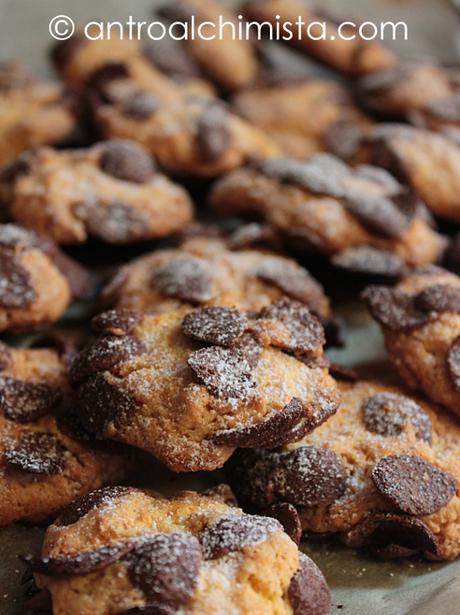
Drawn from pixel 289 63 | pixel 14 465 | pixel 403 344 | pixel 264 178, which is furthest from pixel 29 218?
pixel 289 63

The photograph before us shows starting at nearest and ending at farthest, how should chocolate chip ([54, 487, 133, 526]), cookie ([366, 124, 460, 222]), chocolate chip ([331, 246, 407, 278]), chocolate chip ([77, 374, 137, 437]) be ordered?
1. chocolate chip ([54, 487, 133, 526])
2. chocolate chip ([77, 374, 137, 437])
3. chocolate chip ([331, 246, 407, 278])
4. cookie ([366, 124, 460, 222])

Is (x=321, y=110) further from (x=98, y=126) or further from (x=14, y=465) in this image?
(x=14, y=465)

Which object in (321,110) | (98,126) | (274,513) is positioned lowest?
(274,513)

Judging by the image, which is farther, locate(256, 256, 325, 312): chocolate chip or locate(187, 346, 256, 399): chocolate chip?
locate(256, 256, 325, 312): chocolate chip

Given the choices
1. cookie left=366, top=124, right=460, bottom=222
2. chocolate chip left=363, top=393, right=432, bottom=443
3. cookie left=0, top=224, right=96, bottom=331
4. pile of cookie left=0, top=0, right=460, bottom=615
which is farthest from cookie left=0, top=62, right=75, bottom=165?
chocolate chip left=363, top=393, right=432, bottom=443

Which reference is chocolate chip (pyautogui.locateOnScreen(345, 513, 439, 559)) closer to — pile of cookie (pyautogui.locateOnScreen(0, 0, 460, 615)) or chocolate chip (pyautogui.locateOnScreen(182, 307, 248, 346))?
pile of cookie (pyautogui.locateOnScreen(0, 0, 460, 615))

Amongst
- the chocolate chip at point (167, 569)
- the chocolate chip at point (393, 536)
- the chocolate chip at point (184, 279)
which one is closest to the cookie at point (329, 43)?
the chocolate chip at point (184, 279)
